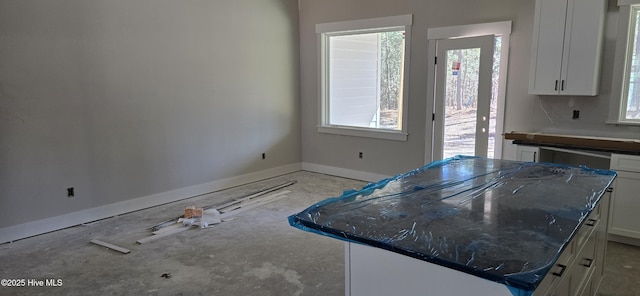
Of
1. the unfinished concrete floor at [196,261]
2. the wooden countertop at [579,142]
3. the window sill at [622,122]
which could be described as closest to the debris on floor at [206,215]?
the unfinished concrete floor at [196,261]

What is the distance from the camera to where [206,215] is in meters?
4.61

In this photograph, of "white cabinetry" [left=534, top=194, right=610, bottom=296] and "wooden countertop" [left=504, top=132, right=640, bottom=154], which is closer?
"white cabinetry" [left=534, top=194, right=610, bottom=296]

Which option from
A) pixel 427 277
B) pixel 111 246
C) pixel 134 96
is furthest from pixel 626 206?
pixel 134 96

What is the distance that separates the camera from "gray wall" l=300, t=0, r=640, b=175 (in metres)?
4.30

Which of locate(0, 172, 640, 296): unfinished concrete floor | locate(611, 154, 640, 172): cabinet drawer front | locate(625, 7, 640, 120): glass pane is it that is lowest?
locate(0, 172, 640, 296): unfinished concrete floor

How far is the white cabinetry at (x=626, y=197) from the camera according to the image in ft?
11.9

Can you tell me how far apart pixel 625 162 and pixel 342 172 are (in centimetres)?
367

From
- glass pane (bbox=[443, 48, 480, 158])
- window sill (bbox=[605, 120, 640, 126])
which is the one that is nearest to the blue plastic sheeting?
window sill (bbox=[605, 120, 640, 126])

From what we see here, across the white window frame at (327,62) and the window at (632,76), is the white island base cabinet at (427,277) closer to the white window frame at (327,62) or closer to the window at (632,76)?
the window at (632,76)

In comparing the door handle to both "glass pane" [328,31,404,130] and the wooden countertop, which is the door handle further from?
"glass pane" [328,31,404,130]

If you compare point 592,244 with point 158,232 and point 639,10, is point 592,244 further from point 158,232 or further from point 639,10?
point 158,232

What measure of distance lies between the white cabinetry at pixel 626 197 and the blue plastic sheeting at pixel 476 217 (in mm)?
1146

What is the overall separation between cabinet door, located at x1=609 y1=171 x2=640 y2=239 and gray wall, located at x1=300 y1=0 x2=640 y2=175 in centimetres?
66

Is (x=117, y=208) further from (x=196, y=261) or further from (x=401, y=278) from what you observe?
(x=401, y=278)
